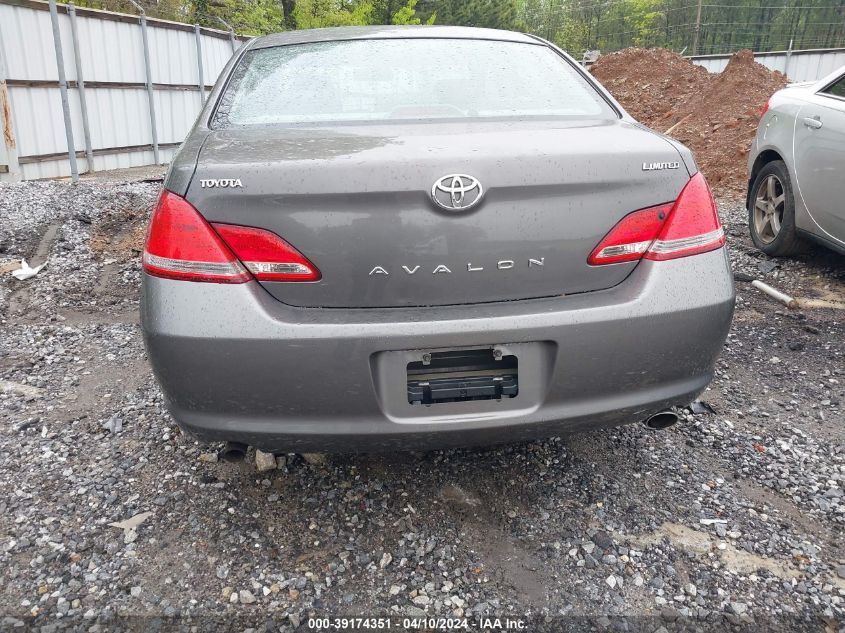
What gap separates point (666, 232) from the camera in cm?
198

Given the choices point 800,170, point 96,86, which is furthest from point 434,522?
point 96,86

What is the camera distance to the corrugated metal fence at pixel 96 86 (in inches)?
368

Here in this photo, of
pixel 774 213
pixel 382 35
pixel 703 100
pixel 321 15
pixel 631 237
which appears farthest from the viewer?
pixel 321 15

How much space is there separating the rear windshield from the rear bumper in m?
0.81

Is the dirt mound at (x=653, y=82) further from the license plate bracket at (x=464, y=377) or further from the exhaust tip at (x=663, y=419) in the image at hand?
the license plate bracket at (x=464, y=377)

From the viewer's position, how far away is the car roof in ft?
9.62

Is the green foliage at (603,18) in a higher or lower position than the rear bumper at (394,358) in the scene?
higher

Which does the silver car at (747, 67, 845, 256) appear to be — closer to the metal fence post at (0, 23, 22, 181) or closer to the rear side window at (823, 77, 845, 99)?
the rear side window at (823, 77, 845, 99)

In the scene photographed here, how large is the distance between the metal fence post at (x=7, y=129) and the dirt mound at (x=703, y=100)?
370 inches

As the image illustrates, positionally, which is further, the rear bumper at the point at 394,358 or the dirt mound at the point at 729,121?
the dirt mound at the point at 729,121

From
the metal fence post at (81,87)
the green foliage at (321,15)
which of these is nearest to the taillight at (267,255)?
the metal fence post at (81,87)

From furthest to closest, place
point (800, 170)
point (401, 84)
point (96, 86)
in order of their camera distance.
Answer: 1. point (96, 86)
2. point (800, 170)
3. point (401, 84)

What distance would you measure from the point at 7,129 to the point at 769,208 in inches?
366

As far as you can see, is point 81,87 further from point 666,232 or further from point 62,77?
point 666,232
